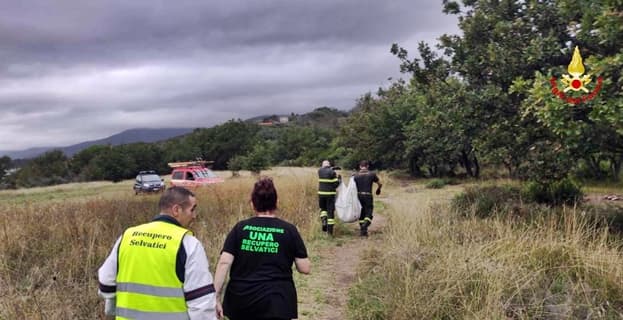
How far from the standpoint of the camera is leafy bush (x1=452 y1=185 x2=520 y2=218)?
35.9 feet

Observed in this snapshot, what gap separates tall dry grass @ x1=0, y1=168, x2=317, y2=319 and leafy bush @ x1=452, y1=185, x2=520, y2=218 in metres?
3.76

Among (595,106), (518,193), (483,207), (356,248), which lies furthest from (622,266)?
(518,193)

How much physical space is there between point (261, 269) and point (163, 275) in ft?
2.52

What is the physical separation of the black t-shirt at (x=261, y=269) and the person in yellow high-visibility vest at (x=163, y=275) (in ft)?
1.57

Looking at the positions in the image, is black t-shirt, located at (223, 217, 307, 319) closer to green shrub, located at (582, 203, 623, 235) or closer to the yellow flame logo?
the yellow flame logo

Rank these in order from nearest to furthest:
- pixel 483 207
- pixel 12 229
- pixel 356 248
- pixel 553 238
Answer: pixel 553 238 → pixel 12 229 → pixel 356 248 → pixel 483 207

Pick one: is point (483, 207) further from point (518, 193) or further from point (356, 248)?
point (356, 248)

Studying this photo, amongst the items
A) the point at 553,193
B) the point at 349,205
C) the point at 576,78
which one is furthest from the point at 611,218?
the point at 349,205

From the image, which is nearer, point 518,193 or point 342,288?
point 342,288

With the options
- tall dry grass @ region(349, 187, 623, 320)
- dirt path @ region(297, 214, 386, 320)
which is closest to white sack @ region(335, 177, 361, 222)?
dirt path @ region(297, 214, 386, 320)

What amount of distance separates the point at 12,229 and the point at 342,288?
17.7ft

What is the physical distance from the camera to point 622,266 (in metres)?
5.43

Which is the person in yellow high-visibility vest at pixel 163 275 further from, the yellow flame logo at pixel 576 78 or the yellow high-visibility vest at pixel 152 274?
the yellow flame logo at pixel 576 78

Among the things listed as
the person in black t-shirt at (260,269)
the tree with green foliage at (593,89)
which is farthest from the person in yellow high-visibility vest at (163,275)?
the tree with green foliage at (593,89)
